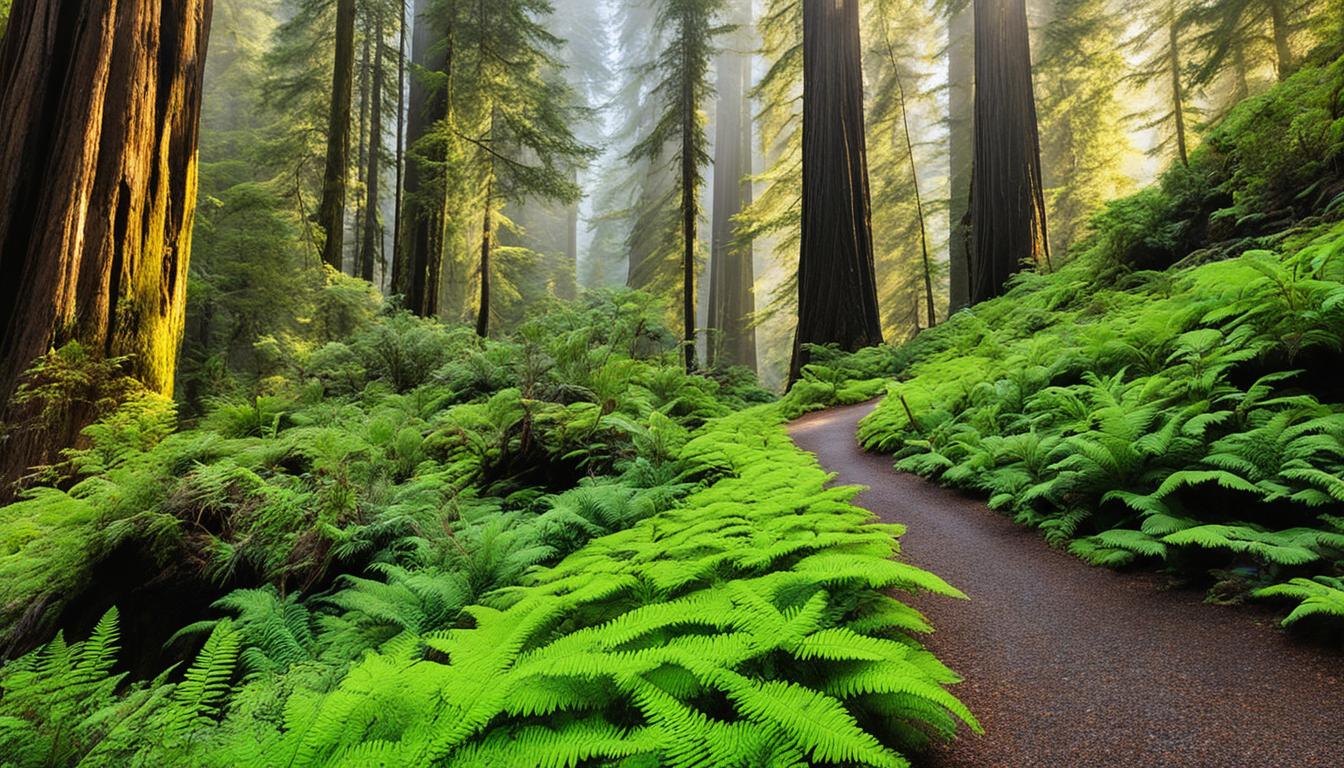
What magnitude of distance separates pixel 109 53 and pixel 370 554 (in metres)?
4.69

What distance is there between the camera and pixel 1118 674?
1624 mm

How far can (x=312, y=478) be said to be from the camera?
3693 millimetres

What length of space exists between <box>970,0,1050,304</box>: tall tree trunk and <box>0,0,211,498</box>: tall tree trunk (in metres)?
10.5

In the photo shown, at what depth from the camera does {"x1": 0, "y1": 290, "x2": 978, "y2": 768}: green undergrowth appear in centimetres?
124

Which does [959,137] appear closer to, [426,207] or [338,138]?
[426,207]

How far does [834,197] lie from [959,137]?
951cm

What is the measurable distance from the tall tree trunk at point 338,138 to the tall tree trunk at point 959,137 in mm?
13241

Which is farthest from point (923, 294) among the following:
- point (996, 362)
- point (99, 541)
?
point (99, 541)

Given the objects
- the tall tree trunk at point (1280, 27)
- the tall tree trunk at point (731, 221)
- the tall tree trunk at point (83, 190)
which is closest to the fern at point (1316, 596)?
the tall tree trunk at point (83, 190)

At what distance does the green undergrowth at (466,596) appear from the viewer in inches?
49.0

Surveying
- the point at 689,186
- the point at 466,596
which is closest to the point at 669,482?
the point at 466,596

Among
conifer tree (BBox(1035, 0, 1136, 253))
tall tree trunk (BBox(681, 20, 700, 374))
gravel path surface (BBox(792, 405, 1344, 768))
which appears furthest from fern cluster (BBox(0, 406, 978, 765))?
conifer tree (BBox(1035, 0, 1136, 253))

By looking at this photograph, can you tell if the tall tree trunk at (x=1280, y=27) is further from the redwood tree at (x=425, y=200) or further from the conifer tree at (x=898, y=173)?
the redwood tree at (x=425, y=200)

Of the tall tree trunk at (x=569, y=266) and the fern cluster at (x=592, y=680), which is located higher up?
the tall tree trunk at (x=569, y=266)
